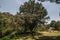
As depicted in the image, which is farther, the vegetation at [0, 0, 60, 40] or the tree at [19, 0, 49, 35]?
the tree at [19, 0, 49, 35]

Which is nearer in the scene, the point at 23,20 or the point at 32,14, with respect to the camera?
the point at 23,20

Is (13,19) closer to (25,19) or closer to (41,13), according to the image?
(25,19)

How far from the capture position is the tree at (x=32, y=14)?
1651 inches

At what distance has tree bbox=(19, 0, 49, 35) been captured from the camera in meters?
41.9

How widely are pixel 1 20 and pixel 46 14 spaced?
14217 millimetres

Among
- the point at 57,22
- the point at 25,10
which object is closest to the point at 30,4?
the point at 25,10

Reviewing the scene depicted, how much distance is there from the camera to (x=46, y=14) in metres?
47.7

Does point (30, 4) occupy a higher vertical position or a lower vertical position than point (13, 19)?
higher

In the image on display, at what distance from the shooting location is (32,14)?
43.5 m

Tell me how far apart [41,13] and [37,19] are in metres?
2.97

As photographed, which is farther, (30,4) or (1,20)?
(30,4)

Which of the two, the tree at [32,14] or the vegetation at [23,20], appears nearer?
the vegetation at [23,20]

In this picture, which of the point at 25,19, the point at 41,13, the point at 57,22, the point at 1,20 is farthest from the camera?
the point at 57,22

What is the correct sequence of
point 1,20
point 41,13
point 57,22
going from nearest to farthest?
point 1,20 → point 41,13 → point 57,22
